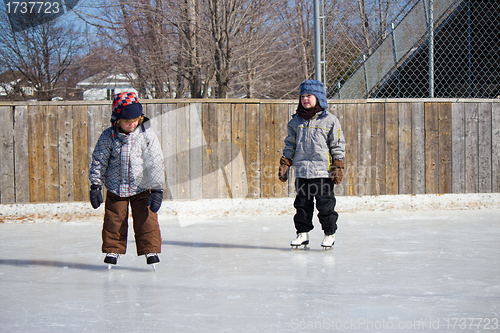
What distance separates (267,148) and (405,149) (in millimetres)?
1720

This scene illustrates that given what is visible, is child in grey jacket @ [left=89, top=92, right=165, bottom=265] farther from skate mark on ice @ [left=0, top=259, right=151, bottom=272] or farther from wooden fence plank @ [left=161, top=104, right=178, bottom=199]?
wooden fence plank @ [left=161, top=104, right=178, bottom=199]

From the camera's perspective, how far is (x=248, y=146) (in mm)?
5949

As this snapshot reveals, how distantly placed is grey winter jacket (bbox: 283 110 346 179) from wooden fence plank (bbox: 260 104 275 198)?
6.77 ft

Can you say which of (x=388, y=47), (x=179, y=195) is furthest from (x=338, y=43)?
(x=179, y=195)

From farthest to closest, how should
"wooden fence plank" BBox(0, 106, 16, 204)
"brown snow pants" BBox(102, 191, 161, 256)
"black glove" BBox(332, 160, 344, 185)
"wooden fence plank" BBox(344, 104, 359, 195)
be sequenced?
"wooden fence plank" BBox(344, 104, 359, 195), "wooden fence plank" BBox(0, 106, 16, 204), "black glove" BBox(332, 160, 344, 185), "brown snow pants" BBox(102, 191, 161, 256)

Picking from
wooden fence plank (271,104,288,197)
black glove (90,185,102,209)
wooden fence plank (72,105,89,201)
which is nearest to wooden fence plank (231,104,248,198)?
wooden fence plank (271,104,288,197)

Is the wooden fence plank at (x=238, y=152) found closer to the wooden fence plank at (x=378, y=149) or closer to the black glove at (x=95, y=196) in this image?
the wooden fence plank at (x=378, y=149)

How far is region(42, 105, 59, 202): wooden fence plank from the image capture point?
5680 millimetres

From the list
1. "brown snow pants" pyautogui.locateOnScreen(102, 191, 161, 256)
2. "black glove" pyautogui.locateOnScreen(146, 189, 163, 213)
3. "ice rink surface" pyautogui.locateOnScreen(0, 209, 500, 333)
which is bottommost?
"ice rink surface" pyautogui.locateOnScreen(0, 209, 500, 333)

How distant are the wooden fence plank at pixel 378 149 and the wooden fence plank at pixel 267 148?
4.14ft

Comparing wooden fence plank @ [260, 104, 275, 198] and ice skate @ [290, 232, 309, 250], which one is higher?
wooden fence plank @ [260, 104, 275, 198]

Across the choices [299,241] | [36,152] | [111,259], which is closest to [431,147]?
[299,241]

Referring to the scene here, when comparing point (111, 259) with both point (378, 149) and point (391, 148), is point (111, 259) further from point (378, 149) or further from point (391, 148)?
point (391, 148)

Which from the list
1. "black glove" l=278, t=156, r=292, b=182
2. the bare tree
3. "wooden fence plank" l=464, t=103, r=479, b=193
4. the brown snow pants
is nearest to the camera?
the brown snow pants
